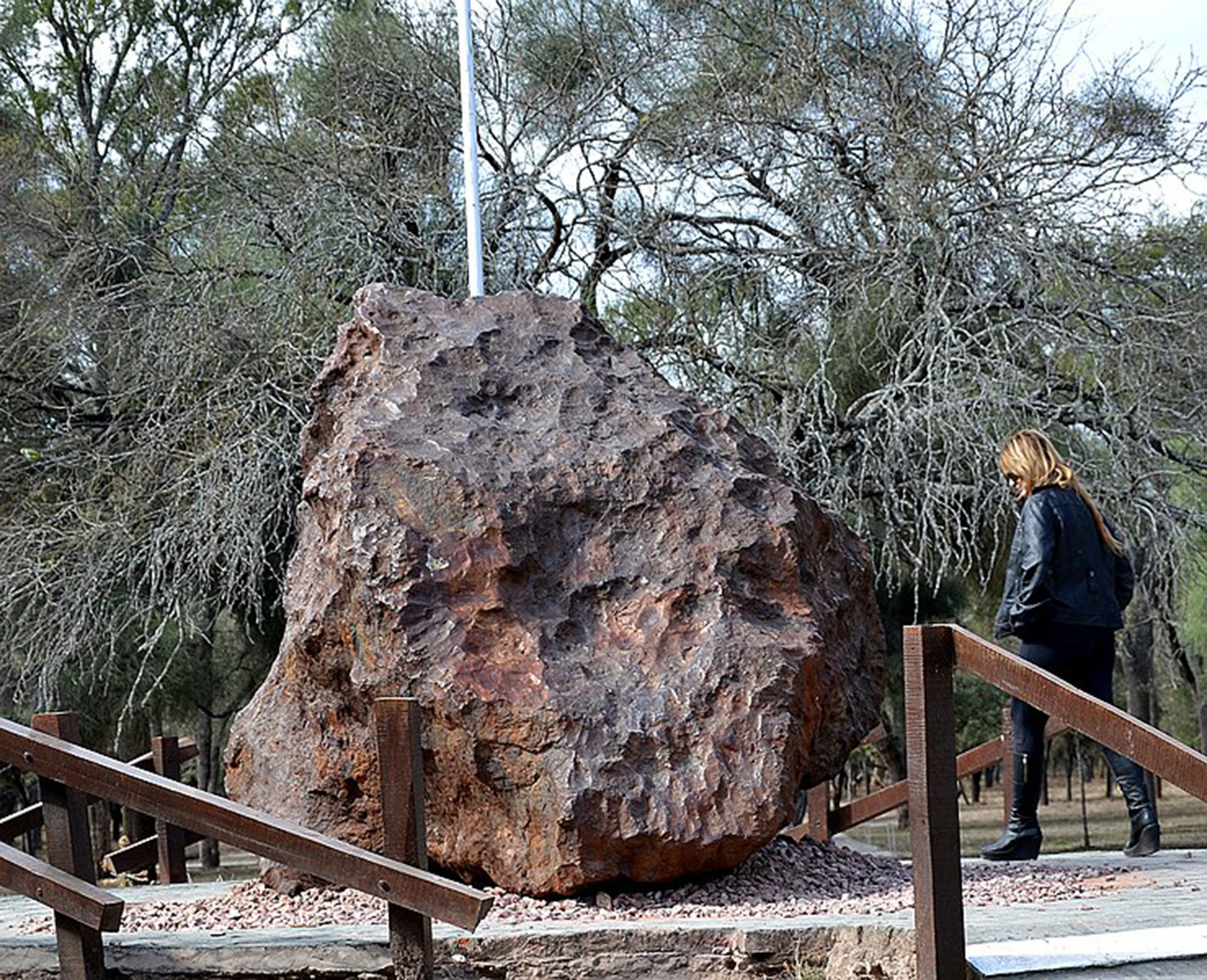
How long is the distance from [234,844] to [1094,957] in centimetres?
219

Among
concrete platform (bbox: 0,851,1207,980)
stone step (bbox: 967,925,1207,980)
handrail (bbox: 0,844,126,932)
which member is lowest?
concrete platform (bbox: 0,851,1207,980)

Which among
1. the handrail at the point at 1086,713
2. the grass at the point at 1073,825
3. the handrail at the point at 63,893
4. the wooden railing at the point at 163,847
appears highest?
the handrail at the point at 1086,713

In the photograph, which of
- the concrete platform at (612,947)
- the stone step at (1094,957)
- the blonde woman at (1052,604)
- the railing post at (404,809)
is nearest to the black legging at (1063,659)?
the blonde woman at (1052,604)

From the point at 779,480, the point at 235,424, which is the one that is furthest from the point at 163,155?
the point at 779,480

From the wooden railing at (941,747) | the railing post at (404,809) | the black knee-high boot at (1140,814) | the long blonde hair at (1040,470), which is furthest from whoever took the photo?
the black knee-high boot at (1140,814)

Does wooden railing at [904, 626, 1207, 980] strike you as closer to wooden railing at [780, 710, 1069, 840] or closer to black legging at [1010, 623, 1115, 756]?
black legging at [1010, 623, 1115, 756]

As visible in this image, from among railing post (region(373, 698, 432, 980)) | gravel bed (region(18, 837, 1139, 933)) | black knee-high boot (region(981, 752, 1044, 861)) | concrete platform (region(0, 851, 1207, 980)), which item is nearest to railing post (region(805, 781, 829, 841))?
black knee-high boot (region(981, 752, 1044, 861))

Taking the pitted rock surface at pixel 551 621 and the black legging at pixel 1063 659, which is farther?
the black legging at pixel 1063 659

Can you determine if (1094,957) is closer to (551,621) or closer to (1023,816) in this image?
(551,621)

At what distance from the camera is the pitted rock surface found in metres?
5.06

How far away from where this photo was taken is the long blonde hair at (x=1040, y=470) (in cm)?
626

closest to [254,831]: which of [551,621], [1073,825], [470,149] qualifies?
[551,621]

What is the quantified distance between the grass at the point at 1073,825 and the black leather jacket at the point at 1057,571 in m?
9.25

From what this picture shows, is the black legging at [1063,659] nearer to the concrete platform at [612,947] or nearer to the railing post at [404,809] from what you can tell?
the concrete platform at [612,947]
